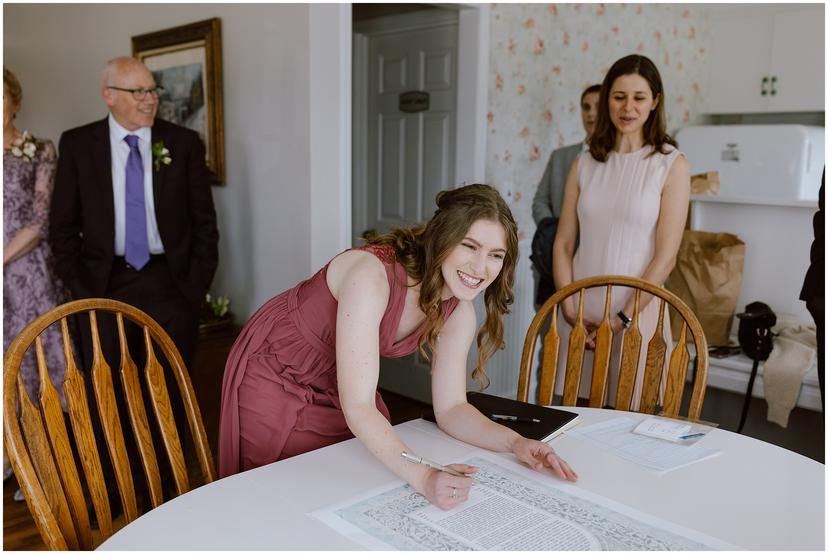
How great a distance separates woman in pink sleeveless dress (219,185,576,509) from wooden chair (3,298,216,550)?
155mm

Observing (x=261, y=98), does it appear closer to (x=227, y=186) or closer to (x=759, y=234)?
(x=227, y=186)

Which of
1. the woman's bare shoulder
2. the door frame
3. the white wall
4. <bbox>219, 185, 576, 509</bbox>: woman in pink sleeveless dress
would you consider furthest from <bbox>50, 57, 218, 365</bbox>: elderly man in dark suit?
the woman's bare shoulder

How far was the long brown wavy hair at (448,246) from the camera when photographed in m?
1.44

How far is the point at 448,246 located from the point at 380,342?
273 millimetres

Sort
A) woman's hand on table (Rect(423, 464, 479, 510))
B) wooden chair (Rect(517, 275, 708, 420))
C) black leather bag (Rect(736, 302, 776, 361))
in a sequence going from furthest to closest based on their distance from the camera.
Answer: black leather bag (Rect(736, 302, 776, 361)) → wooden chair (Rect(517, 275, 708, 420)) → woman's hand on table (Rect(423, 464, 479, 510))

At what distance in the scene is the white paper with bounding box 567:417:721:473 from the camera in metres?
1.43

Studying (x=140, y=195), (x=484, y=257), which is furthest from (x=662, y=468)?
(x=140, y=195)

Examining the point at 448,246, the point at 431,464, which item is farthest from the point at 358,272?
the point at 431,464

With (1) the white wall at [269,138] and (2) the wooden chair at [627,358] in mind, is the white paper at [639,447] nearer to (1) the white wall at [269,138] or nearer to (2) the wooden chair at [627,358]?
(2) the wooden chair at [627,358]

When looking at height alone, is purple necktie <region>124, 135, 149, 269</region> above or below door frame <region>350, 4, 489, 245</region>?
below

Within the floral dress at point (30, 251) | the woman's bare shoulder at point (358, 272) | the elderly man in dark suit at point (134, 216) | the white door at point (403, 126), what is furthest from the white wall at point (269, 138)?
the woman's bare shoulder at point (358, 272)

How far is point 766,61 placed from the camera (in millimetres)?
5109

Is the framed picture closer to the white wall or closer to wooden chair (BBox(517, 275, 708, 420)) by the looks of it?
the white wall

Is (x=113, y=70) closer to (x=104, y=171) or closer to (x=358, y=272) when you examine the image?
(x=104, y=171)
